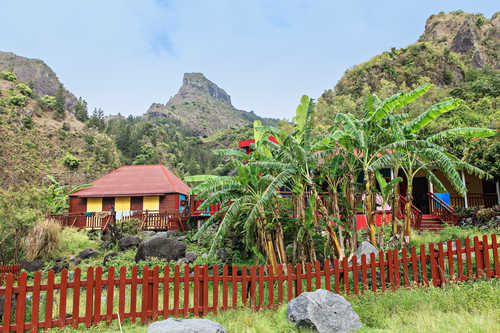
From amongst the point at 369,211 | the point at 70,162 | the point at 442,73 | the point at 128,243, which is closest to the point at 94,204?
the point at 128,243

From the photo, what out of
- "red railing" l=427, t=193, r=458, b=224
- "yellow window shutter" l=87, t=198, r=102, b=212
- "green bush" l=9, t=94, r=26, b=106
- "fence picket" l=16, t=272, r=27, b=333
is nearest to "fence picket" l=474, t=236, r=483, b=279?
"red railing" l=427, t=193, r=458, b=224

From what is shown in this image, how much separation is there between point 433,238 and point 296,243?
234 inches

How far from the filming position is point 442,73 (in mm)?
48344

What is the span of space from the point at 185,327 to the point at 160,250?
760 cm

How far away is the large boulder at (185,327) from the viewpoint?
Answer: 404 cm

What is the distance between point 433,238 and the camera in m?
11.0

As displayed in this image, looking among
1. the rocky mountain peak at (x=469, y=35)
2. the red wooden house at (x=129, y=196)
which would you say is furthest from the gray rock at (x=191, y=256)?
the rocky mountain peak at (x=469, y=35)

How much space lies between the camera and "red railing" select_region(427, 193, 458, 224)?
44.2 ft

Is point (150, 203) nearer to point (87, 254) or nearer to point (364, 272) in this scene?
point (87, 254)

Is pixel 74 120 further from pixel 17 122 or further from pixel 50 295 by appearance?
pixel 50 295

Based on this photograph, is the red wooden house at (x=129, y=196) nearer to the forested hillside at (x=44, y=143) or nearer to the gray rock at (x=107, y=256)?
the gray rock at (x=107, y=256)

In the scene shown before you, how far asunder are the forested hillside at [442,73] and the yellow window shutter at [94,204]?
1035 inches

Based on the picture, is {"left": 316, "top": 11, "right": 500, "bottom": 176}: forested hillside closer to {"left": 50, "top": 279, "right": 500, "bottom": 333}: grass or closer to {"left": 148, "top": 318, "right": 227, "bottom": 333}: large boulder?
{"left": 50, "top": 279, "right": 500, "bottom": 333}: grass

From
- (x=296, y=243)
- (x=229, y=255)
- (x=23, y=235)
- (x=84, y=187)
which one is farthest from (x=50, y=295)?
(x=84, y=187)
